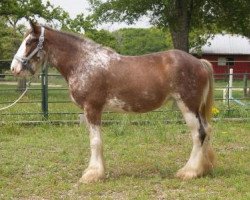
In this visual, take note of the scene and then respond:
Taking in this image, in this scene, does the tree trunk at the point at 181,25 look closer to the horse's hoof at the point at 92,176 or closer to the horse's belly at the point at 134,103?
the horse's belly at the point at 134,103

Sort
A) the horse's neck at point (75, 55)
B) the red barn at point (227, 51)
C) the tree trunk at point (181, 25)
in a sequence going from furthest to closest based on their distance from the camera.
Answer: the red barn at point (227, 51) → the tree trunk at point (181, 25) → the horse's neck at point (75, 55)

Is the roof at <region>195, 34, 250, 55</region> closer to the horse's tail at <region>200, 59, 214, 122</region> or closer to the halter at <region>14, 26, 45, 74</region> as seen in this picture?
the horse's tail at <region>200, 59, 214, 122</region>

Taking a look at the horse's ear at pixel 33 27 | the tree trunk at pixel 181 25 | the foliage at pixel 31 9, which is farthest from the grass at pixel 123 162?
the foliage at pixel 31 9

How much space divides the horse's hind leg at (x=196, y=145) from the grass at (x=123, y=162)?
0.14 metres

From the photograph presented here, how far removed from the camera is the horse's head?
5.94 metres

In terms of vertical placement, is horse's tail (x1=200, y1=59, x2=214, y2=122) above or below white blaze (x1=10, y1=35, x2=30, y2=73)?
below

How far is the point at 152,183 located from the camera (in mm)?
5883

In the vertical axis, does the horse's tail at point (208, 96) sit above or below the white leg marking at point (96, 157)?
above

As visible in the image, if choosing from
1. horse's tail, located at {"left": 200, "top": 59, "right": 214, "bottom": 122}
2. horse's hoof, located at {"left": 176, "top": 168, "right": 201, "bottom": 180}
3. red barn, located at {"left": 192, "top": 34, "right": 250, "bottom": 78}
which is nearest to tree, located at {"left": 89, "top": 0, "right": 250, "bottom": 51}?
horse's tail, located at {"left": 200, "top": 59, "right": 214, "bottom": 122}

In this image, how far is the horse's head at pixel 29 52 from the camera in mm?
5941

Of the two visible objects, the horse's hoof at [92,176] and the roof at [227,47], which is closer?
the horse's hoof at [92,176]

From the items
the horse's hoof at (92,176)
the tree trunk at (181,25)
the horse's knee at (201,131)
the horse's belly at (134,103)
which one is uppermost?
the tree trunk at (181,25)

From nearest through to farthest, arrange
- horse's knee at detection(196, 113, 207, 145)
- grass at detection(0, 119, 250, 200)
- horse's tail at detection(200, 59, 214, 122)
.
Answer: grass at detection(0, 119, 250, 200), horse's knee at detection(196, 113, 207, 145), horse's tail at detection(200, 59, 214, 122)

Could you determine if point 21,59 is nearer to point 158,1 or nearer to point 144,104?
point 144,104
